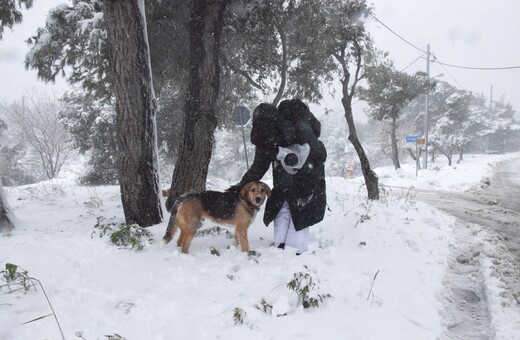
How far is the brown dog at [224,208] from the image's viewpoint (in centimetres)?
386

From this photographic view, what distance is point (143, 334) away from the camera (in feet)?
6.93

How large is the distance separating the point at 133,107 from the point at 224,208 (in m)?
1.93

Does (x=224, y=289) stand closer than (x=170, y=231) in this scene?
Yes

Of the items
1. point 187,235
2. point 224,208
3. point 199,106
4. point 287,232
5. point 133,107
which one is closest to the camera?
point 187,235

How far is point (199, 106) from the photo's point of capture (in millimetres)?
5555

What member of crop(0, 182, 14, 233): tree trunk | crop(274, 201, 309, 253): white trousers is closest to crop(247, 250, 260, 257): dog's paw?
crop(274, 201, 309, 253): white trousers

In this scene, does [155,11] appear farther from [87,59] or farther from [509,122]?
[509,122]

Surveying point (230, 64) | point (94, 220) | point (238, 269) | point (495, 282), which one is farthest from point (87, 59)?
point (495, 282)

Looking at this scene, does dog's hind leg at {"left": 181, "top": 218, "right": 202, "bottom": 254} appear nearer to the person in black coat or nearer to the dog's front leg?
the dog's front leg

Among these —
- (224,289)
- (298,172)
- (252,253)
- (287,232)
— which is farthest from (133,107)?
(224,289)

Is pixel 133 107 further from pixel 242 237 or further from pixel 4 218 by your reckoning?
pixel 4 218

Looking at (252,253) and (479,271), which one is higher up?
(252,253)

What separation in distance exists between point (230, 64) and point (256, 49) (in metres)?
0.87

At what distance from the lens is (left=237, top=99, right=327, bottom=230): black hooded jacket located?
13.1 ft
